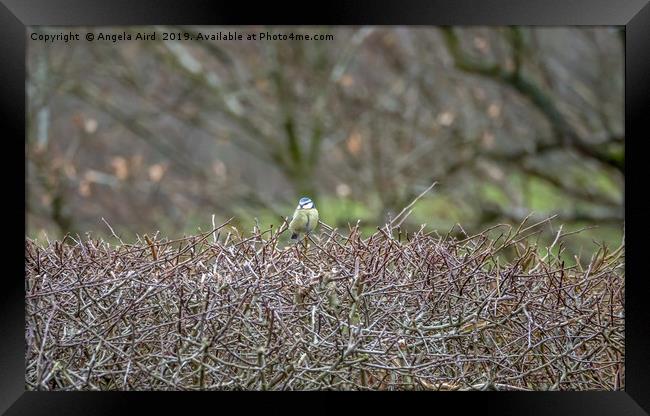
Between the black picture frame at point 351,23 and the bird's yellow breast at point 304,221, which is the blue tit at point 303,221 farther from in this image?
the black picture frame at point 351,23

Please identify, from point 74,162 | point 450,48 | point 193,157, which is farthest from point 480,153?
point 74,162

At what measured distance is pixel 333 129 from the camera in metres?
6.99

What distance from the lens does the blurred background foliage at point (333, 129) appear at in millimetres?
6238

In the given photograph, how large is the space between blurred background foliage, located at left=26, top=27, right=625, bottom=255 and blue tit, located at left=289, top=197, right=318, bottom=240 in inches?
112

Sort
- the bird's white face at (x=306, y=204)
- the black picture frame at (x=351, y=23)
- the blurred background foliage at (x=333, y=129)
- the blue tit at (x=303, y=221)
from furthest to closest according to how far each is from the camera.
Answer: the blurred background foliage at (x=333, y=129)
the bird's white face at (x=306, y=204)
the blue tit at (x=303, y=221)
the black picture frame at (x=351, y=23)

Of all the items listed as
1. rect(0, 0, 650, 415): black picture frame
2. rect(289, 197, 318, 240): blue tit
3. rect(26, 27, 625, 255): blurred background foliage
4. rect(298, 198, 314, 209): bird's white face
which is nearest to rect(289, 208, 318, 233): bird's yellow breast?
rect(289, 197, 318, 240): blue tit

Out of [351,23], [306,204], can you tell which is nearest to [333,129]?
[306,204]

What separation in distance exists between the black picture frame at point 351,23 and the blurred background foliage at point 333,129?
363 cm

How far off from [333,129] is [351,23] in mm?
4631

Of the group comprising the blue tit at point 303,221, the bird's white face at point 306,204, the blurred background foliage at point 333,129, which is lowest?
the blue tit at point 303,221

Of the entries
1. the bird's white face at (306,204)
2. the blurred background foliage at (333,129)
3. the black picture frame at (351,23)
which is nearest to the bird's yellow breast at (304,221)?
the bird's white face at (306,204)

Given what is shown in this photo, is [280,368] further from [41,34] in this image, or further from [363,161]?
[363,161]

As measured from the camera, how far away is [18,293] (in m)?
2.39

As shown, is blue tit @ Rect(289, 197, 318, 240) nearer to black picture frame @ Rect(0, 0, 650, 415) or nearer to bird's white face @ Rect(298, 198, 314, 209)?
bird's white face @ Rect(298, 198, 314, 209)
